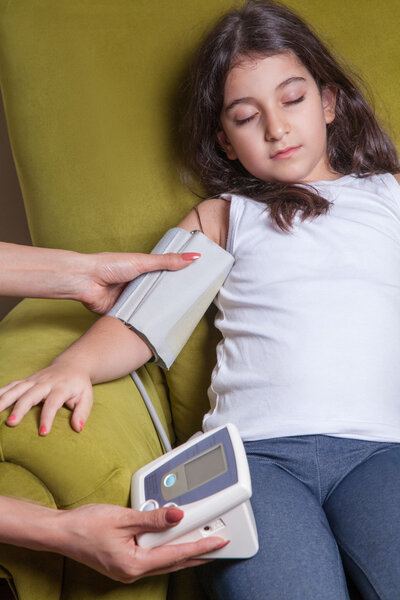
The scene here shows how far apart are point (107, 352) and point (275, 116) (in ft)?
1.74

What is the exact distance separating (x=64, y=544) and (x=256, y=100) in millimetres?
838

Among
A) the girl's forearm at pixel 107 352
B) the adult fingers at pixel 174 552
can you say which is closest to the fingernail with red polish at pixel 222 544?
the adult fingers at pixel 174 552

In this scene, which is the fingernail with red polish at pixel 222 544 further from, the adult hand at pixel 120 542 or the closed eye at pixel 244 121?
the closed eye at pixel 244 121

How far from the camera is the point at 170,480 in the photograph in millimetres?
924

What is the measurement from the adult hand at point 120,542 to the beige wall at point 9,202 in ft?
4.36

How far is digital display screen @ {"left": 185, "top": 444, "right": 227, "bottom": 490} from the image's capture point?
0.89 meters

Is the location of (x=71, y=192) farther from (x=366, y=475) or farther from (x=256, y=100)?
(x=366, y=475)

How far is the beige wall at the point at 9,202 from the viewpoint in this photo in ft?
6.38

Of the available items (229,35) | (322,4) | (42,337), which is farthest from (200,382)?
(322,4)

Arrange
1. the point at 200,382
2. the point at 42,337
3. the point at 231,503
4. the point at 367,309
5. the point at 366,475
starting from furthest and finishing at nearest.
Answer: the point at 200,382 → the point at 42,337 → the point at 367,309 → the point at 366,475 → the point at 231,503

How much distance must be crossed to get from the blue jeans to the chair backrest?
39cm

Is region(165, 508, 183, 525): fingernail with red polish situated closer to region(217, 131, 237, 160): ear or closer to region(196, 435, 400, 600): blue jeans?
region(196, 435, 400, 600): blue jeans

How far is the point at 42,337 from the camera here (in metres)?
1.24

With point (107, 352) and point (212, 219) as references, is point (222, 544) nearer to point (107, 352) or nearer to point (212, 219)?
point (107, 352)
